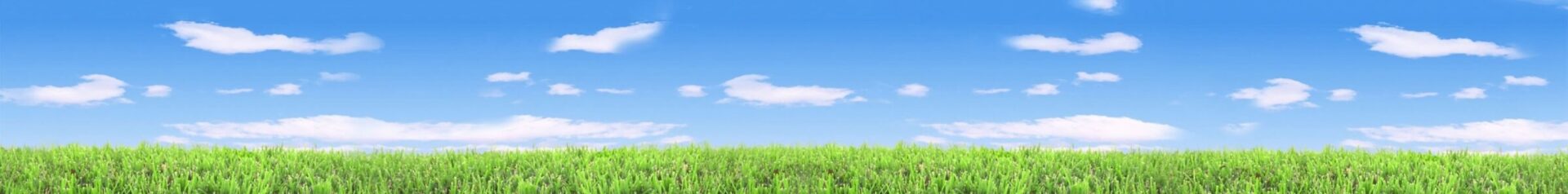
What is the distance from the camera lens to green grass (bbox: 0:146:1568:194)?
907 centimetres

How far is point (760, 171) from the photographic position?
9.55m

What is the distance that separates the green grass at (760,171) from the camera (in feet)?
29.8

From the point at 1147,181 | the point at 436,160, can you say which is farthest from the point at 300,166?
the point at 1147,181

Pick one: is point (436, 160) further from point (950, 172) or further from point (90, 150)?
point (950, 172)

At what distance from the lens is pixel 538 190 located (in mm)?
9016

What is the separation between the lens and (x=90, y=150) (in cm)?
1107

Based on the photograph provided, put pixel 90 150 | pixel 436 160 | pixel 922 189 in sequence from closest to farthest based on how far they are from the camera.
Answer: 1. pixel 922 189
2. pixel 436 160
3. pixel 90 150

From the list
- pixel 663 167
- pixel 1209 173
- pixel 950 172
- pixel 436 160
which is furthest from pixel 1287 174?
pixel 436 160

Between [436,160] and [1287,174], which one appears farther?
[436,160]

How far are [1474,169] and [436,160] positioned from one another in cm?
749

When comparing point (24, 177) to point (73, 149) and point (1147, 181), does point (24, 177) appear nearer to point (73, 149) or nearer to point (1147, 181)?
point (73, 149)

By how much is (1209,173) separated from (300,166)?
6395mm

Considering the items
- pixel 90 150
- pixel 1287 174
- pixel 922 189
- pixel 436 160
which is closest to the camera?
pixel 922 189

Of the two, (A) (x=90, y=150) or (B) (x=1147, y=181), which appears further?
(A) (x=90, y=150)
